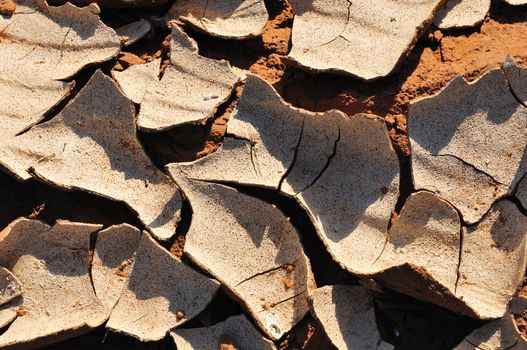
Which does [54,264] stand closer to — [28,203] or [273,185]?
[28,203]

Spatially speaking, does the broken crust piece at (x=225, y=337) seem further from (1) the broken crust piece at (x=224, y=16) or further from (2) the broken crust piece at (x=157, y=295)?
(1) the broken crust piece at (x=224, y=16)

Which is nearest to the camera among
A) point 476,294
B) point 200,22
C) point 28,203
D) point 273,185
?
point 476,294

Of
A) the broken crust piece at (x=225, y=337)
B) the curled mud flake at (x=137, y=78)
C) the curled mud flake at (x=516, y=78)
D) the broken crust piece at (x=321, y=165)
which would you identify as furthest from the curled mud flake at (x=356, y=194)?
the curled mud flake at (x=137, y=78)

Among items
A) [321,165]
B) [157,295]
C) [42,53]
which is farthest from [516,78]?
[42,53]

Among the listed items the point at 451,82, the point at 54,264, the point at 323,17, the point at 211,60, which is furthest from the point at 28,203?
the point at 451,82

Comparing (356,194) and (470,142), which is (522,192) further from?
(356,194)

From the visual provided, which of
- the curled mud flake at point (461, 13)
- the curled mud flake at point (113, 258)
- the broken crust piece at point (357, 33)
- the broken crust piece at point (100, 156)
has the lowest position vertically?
the curled mud flake at point (113, 258)
